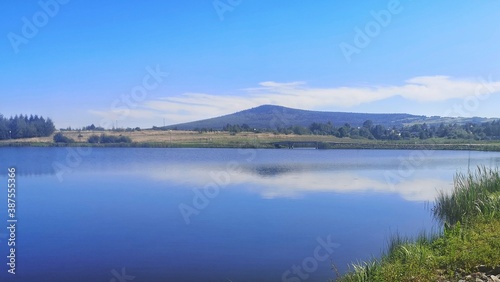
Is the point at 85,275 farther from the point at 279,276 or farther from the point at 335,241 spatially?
the point at 335,241

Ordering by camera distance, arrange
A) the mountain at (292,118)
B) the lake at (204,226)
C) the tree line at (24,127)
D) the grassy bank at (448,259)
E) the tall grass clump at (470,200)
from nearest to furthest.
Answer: the grassy bank at (448,259)
the lake at (204,226)
the tall grass clump at (470,200)
the tree line at (24,127)
the mountain at (292,118)

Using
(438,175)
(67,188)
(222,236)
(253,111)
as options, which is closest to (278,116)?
(253,111)

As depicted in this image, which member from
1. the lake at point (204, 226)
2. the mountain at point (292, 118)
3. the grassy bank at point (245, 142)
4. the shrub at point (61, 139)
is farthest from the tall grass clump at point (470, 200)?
the mountain at point (292, 118)

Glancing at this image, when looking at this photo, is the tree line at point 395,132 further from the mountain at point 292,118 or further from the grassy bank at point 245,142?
the mountain at point 292,118

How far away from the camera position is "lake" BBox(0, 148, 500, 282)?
10734mm

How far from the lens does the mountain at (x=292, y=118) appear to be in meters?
137

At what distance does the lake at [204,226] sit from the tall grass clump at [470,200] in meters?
0.73

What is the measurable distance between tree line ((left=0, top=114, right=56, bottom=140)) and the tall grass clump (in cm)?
7137

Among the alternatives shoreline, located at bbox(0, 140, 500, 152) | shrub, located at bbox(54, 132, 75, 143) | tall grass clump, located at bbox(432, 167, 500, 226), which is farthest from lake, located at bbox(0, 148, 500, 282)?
shrub, located at bbox(54, 132, 75, 143)

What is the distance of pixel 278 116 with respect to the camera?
14550 cm

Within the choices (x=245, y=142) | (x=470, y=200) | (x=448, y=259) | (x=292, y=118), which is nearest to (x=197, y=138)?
(x=245, y=142)

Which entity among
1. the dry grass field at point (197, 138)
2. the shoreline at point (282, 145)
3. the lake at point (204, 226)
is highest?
the dry grass field at point (197, 138)

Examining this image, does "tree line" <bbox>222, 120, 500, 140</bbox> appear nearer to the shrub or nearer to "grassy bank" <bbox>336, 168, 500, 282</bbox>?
the shrub

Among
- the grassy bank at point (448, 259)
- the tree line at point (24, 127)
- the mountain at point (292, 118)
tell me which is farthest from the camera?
the mountain at point (292, 118)
